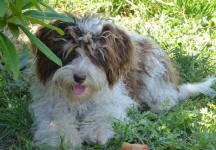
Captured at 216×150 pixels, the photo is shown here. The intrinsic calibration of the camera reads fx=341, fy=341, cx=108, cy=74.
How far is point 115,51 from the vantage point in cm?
325

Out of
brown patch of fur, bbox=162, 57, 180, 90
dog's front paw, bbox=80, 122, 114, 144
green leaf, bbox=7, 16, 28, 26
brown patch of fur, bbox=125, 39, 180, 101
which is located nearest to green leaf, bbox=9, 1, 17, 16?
green leaf, bbox=7, 16, 28, 26

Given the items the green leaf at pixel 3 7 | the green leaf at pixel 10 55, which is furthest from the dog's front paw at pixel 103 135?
the green leaf at pixel 3 7

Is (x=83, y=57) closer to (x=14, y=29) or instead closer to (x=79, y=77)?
(x=79, y=77)

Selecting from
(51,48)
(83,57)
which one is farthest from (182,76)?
(51,48)

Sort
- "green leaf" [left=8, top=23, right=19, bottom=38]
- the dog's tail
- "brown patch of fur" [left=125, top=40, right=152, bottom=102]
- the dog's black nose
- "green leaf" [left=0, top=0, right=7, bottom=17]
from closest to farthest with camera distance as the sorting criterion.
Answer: "green leaf" [left=0, top=0, right=7, bottom=17] → "green leaf" [left=8, top=23, right=19, bottom=38] → the dog's black nose → "brown patch of fur" [left=125, top=40, right=152, bottom=102] → the dog's tail

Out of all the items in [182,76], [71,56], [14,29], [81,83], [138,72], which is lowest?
[182,76]

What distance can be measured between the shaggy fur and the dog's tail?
788 mm

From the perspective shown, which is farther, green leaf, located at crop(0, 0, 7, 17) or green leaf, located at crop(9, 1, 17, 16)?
green leaf, located at crop(9, 1, 17, 16)

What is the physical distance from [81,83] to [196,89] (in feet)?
5.89

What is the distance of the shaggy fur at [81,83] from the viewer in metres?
2.96

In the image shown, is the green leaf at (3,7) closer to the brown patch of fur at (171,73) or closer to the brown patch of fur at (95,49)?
the brown patch of fur at (95,49)

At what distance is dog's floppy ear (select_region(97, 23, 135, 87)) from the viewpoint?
311 cm

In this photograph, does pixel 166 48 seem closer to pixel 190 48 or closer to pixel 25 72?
pixel 190 48

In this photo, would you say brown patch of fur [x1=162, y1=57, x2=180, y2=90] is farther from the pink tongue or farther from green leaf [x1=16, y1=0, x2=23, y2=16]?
green leaf [x1=16, y1=0, x2=23, y2=16]
